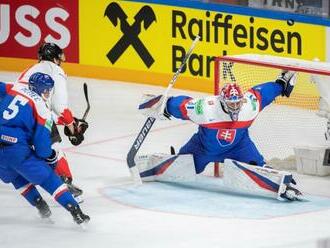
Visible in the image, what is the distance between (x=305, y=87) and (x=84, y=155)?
1.98m

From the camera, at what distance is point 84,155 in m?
8.98

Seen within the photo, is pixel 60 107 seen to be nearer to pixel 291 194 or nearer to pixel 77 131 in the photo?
pixel 77 131

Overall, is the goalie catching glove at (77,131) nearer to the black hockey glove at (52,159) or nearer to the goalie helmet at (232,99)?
the black hockey glove at (52,159)

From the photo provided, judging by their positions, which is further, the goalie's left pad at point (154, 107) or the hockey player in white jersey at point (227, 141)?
the goalie's left pad at point (154, 107)

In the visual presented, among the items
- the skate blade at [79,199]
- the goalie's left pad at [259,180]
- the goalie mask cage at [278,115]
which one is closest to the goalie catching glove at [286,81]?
the goalie mask cage at [278,115]

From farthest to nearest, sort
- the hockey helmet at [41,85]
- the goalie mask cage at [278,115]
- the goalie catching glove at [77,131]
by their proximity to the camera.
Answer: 1. the goalie mask cage at [278,115]
2. the goalie catching glove at [77,131]
3. the hockey helmet at [41,85]

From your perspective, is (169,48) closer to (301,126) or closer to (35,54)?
(35,54)

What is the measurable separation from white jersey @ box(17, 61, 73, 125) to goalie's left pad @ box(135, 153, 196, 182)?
2.72 ft

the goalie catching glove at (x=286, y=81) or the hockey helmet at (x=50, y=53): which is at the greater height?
the hockey helmet at (x=50, y=53)

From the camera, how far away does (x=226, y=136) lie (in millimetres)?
7496

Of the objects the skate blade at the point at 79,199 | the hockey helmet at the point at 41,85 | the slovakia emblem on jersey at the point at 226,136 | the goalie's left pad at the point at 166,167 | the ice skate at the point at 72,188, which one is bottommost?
the skate blade at the point at 79,199

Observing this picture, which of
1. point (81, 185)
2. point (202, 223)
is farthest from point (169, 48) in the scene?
point (202, 223)

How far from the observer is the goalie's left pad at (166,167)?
7766 mm

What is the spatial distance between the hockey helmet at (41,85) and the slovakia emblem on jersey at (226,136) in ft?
4.79
